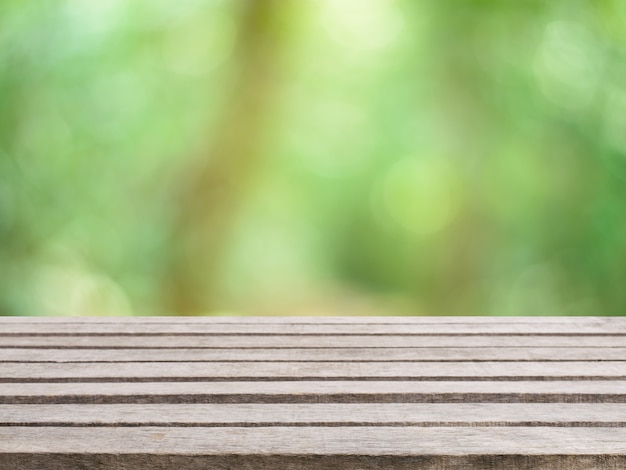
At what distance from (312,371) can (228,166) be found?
7.92 feet

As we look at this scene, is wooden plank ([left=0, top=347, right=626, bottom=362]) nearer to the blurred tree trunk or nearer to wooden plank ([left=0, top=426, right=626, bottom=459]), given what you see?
wooden plank ([left=0, top=426, right=626, bottom=459])

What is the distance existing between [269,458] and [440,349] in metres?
0.66

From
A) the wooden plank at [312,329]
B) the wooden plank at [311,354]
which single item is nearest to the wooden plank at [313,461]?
the wooden plank at [311,354]

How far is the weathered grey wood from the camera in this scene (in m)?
1.43

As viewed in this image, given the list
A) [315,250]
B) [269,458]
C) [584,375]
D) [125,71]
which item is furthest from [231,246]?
[269,458]

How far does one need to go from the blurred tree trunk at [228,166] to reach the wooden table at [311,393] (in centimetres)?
187

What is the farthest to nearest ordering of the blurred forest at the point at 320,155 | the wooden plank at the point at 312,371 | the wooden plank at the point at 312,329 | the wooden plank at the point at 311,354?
the blurred forest at the point at 320,155 → the wooden plank at the point at 312,329 → the wooden plank at the point at 311,354 → the wooden plank at the point at 312,371

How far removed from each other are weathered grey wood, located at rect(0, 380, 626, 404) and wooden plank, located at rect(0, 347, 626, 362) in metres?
0.18

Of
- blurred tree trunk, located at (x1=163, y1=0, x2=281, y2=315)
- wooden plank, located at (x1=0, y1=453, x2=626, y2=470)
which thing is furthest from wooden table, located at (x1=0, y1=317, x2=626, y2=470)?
blurred tree trunk, located at (x1=163, y1=0, x2=281, y2=315)

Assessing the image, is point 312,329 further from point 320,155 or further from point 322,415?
point 320,155

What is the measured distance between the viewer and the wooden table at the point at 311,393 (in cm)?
119

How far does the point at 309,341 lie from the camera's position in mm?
1848

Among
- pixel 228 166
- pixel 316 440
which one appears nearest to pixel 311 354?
pixel 316 440

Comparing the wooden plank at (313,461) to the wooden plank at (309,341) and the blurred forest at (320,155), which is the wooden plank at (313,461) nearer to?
the wooden plank at (309,341)
